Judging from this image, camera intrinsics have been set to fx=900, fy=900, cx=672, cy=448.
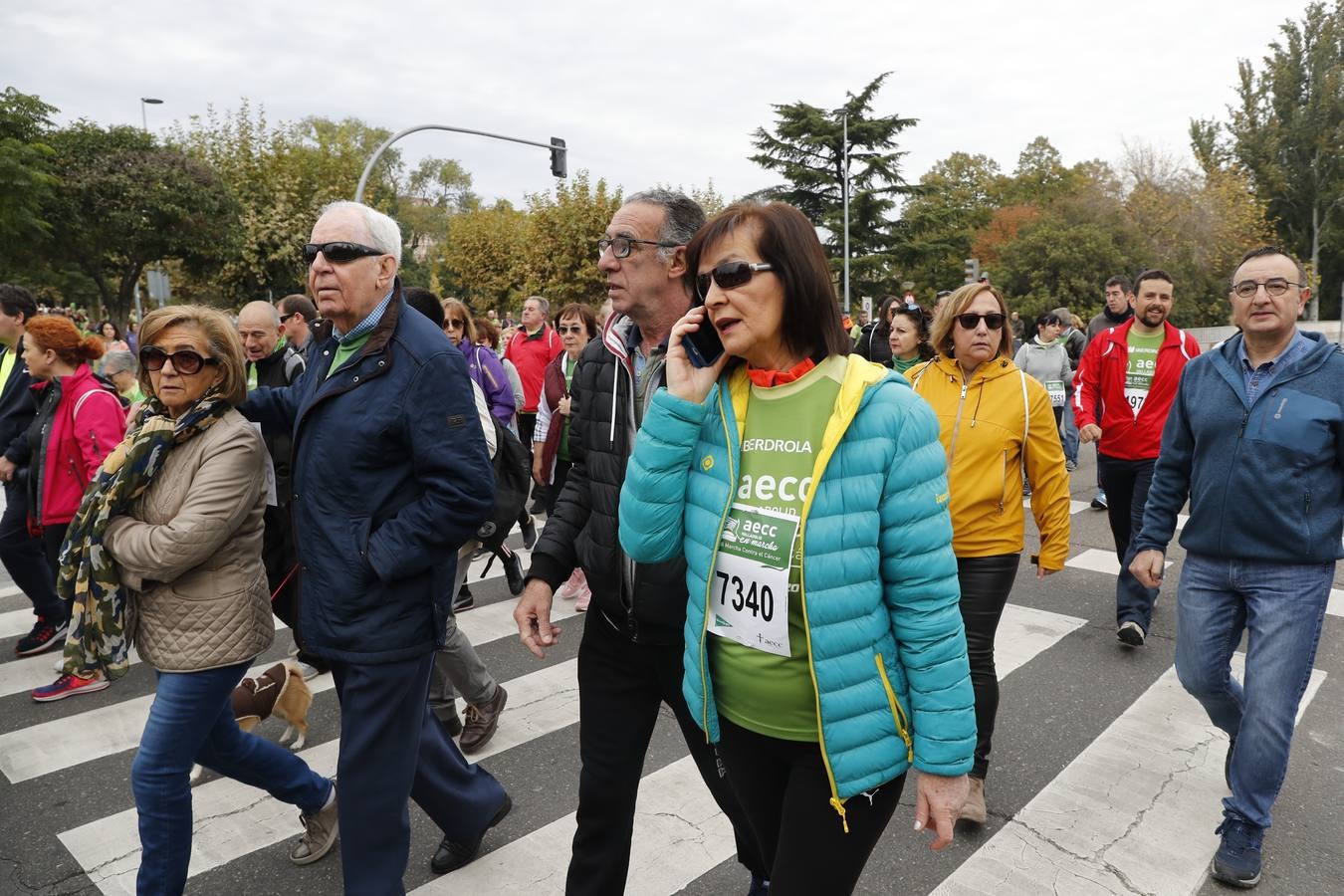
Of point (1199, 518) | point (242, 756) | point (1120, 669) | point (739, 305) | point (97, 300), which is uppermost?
point (97, 300)

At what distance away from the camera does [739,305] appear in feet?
6.18

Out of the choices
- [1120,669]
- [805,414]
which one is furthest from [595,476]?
[1120,669]

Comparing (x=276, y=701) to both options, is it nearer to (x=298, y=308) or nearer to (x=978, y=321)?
(x=298, y=308)

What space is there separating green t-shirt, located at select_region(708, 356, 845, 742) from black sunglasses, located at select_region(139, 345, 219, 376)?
188 cm

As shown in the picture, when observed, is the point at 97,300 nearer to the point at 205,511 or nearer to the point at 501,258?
the point at 501,258

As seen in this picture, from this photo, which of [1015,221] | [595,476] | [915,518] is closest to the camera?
[915,518]

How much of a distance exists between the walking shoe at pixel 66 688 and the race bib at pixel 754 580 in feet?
14.8

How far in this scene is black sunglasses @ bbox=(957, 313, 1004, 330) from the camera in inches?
141

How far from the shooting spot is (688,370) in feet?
6.55

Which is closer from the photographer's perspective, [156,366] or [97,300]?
[156,366]

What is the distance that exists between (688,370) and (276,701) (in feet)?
9.24

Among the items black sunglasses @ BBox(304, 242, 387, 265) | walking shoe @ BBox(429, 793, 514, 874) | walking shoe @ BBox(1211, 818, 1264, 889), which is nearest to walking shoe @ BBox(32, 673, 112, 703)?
walking shoe @ BBox(429, 793, 514, 874)

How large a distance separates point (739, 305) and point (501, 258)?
42.9 meters

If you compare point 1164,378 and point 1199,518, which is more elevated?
point 1164,378
